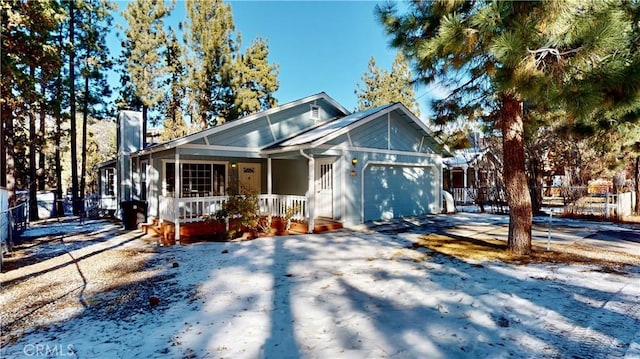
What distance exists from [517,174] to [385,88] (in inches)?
908

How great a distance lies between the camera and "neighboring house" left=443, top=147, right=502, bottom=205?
1434 cm

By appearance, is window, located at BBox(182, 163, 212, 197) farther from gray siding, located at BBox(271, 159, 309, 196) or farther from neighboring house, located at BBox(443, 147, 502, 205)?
neighboring house, located at BBox(443, 147, 502, 205)

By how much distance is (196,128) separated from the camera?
807 inches

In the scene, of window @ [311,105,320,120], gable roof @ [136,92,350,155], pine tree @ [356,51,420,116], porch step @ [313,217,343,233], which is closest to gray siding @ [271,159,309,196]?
porch step @ [313,217,343,233]

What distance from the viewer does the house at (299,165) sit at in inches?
380

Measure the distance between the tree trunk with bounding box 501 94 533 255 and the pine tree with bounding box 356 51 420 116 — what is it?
20.8 m

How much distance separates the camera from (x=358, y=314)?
3750 mm

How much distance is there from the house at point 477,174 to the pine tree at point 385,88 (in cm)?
725

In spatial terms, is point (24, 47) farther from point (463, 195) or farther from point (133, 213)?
point (463, 195)

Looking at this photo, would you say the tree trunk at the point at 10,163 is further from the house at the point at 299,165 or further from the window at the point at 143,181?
the window at the point at 143,181

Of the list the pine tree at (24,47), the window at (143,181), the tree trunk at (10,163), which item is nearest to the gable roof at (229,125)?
the window at (143,181)

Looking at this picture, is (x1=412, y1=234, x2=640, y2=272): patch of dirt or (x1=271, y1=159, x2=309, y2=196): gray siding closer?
(x1=412, y1=234, x2=640, y2=272): patch of dirt

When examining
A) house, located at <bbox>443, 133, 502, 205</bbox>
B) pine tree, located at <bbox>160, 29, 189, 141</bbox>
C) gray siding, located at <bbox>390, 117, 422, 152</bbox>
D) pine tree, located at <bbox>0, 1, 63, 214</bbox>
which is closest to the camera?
pine tree, located at <bbox>0, 1, 63, 214</bbox>

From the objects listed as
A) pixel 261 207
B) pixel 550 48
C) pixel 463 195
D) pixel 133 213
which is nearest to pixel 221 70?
pixel 133 213
